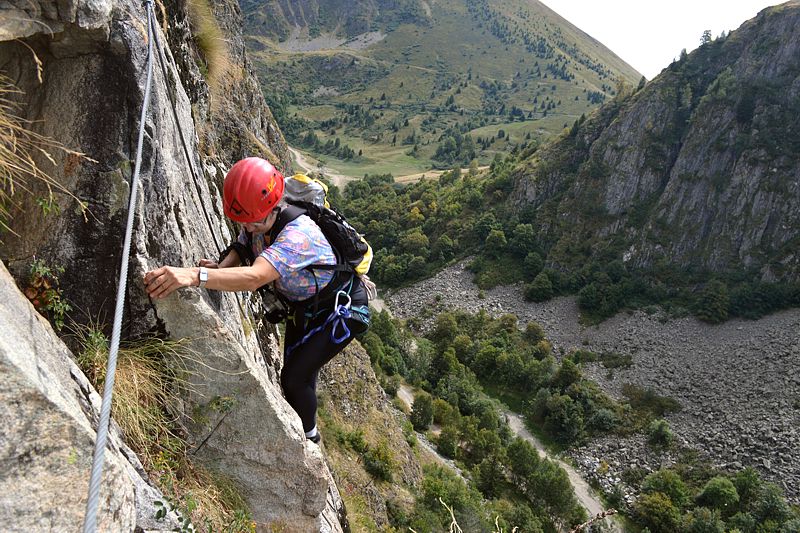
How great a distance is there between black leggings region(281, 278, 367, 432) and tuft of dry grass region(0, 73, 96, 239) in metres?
2.61

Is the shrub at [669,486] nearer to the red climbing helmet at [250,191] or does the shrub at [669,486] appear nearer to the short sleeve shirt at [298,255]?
the short sleeve shirt at [298,255]

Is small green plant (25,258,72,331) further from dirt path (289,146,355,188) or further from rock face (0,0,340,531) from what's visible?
dirt path (289,146,355,188)

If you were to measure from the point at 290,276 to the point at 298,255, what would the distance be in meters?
0.49

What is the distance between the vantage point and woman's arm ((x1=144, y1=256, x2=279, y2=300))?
165 inches

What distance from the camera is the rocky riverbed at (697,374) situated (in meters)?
51.9

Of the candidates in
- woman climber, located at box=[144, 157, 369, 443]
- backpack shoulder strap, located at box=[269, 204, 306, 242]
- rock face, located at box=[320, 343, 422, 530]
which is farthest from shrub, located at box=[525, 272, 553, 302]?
backpack shoulder strap, located at box=[269, 204, 306, 242]

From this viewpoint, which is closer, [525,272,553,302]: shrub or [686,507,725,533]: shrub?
[686,507,725,533]: shrub

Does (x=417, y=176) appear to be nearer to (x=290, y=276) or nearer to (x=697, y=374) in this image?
(x=697, y=374)

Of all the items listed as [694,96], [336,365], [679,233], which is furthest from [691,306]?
[336,365]

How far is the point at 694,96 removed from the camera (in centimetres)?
9088

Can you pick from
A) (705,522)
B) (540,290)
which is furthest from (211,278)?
(540,290)

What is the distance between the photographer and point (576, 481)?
50156 millimetres

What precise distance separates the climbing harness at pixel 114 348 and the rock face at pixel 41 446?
14cm

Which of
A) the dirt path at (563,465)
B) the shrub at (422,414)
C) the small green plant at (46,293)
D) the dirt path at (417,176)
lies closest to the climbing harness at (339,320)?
the small green plant at (46,293)
